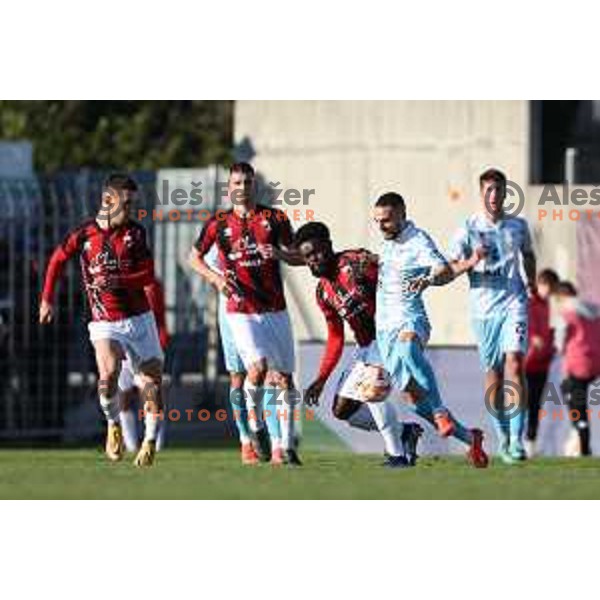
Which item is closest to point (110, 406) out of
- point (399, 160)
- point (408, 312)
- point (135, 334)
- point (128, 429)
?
point (135, 334)

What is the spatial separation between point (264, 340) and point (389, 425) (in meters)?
1.30

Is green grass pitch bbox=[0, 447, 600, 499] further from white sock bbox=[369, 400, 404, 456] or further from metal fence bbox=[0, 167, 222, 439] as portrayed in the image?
metal fence bbox=[0, 167, 222, 439]


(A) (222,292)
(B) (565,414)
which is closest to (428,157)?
(B) (565,414)

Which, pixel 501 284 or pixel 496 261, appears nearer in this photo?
pixel 496 261

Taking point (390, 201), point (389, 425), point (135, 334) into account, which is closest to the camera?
point (390, 201)

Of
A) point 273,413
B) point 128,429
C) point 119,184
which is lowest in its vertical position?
point 128,429

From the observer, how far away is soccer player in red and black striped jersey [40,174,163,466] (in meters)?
23.5

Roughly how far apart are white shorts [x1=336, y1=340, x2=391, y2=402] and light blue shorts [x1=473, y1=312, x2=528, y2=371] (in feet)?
5.47

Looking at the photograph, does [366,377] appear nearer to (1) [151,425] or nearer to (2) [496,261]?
(1) [151,425]

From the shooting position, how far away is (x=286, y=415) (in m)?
23.3

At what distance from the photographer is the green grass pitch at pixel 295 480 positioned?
2053cm

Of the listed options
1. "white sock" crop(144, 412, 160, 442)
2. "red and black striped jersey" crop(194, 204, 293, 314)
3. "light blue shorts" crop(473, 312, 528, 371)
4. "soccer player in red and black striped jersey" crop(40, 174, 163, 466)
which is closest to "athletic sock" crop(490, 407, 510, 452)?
"light blue shorts" crop(473, 312, 528, 371)

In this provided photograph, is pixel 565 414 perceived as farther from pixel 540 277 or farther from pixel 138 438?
pixel 138 438

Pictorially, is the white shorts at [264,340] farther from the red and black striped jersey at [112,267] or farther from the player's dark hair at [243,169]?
the player's dark hair at [243,169]
